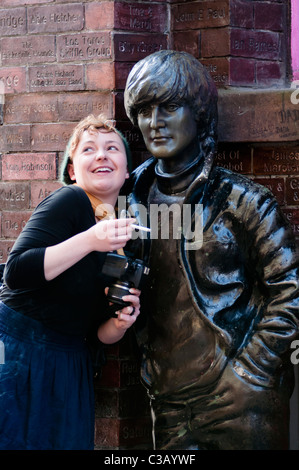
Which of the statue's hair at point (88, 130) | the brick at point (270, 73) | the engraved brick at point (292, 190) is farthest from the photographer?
the brick at point (270, 73)

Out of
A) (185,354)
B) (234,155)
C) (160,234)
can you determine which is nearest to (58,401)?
(185,354)

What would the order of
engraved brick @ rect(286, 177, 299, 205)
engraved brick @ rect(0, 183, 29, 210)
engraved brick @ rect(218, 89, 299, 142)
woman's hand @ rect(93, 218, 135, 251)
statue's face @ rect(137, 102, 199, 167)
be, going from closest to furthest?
woman's hand @ rect(93, 218, 135, 251), statue's face @ rect(137, 102, 199, 167), engraved brick @ rect(218, 89, 299, 142), engraved brick @ rect(286, 177, 299, 205), engraved brick @ rect(0, 183, 29, 210)

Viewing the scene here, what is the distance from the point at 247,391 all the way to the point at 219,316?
30 centimetres

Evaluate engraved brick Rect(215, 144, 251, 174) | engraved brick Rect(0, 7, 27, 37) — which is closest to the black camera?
engraved brick Rect(215, 144, 251, 174)

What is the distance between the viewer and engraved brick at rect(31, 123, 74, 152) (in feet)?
12.1

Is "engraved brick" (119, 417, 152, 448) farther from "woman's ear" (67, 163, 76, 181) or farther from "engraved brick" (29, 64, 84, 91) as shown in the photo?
"engraved brick" (29, 64, 84, 91)

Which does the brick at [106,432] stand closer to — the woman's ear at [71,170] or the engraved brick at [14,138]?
the woman's ear at [71,170]

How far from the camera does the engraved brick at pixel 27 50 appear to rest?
146 inches

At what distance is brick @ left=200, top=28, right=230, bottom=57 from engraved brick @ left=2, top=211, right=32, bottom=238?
43.3 inches

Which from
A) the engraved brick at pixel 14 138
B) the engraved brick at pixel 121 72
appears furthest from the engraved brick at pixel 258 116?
the engraved brick at pixel 14 138

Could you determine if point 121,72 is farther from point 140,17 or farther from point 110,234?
point 110,234

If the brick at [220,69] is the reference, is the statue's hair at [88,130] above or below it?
below

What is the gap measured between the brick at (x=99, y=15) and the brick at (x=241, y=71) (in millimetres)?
557

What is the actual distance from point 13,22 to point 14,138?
53 centimetres
